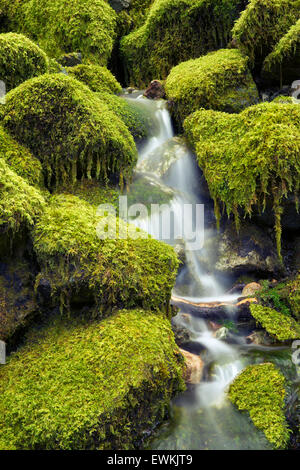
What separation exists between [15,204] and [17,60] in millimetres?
3587

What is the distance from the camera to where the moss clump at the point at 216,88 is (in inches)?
298

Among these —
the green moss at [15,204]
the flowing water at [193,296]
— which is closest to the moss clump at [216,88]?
the flowing water at [193,296]

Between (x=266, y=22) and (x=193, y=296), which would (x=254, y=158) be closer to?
(x=193, y=296)

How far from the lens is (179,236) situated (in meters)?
6.21

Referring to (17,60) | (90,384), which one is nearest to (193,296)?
(90,384)

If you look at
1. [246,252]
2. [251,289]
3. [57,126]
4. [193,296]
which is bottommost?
[193,296]

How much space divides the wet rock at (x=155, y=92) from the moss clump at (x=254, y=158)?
10.2ft

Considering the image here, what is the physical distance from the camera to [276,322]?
4.84m

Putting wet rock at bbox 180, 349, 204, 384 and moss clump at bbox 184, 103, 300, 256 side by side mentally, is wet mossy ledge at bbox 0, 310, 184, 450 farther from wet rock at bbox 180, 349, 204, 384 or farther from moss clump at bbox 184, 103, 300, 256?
moss clump at bbox 184, 103, 300, 256

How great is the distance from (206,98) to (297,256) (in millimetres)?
3601

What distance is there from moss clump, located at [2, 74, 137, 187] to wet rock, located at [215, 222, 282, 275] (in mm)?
2381

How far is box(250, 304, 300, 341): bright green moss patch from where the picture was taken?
4.67 meters

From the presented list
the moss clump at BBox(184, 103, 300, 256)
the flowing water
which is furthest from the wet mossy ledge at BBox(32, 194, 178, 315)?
the moss clump at BBox(184, 103, 300, 256)

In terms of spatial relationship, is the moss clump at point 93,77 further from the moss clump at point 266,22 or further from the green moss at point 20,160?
the green moss at point 20,160
